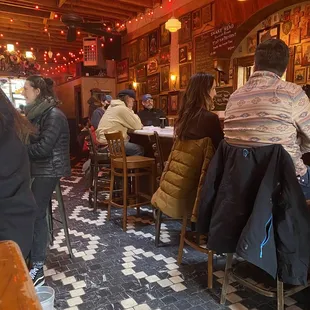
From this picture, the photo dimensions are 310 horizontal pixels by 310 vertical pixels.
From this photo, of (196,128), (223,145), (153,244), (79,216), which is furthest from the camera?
(79,216)

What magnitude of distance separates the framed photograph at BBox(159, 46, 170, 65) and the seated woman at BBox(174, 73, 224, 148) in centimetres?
536

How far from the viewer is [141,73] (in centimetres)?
868

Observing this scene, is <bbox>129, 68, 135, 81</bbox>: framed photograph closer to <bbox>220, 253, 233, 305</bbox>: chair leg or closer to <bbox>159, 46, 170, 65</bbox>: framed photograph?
<bbox>159, 46, 170, 65</bbox>: framed photograph

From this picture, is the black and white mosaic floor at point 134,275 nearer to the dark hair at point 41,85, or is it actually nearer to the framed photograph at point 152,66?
the dark hair at point 41,85

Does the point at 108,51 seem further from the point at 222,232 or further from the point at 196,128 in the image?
the point at 222,232

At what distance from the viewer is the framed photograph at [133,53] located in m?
8.84

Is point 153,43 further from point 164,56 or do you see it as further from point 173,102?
point 173,102

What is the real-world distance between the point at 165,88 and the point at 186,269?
19.1 feet

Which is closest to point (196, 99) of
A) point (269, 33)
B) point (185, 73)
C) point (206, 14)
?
point (269, 33)

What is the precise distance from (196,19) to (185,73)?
1136mm

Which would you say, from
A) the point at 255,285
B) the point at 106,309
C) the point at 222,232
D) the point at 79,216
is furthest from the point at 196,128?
the point at 79,216

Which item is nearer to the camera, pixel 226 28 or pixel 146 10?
pixel 226 28

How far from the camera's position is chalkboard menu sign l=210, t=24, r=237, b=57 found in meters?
5.46

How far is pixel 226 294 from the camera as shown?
6.83 feet
